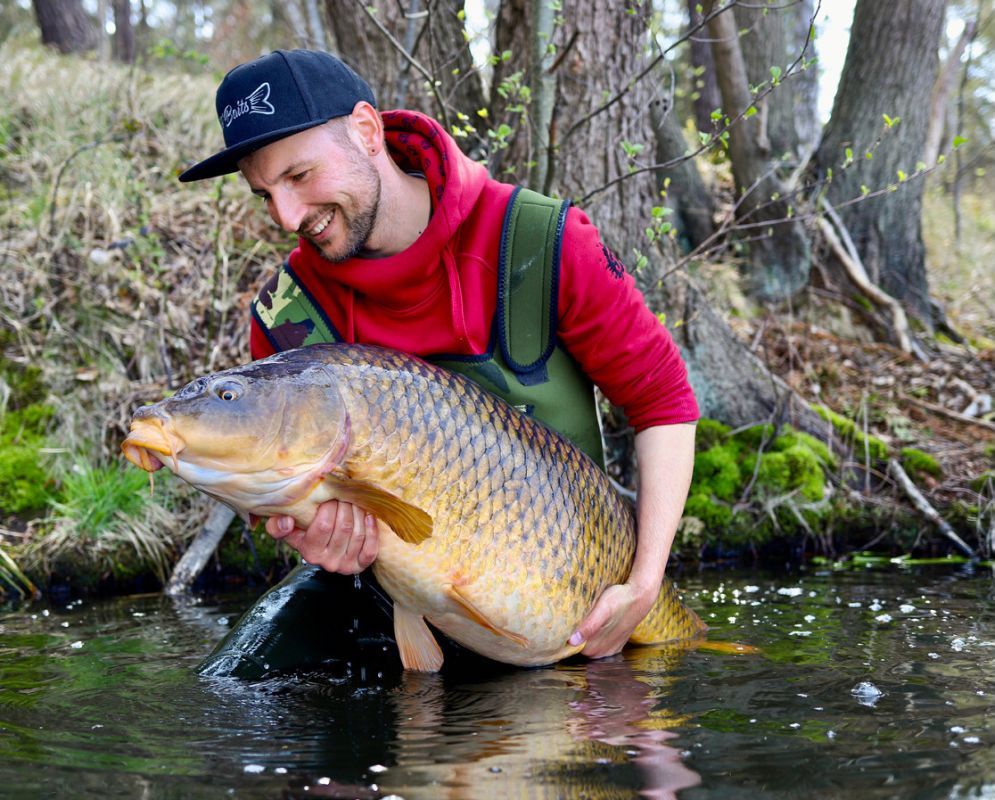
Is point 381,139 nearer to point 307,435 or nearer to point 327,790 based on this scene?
point 307,435

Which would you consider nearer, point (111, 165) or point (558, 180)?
point (558, 180)

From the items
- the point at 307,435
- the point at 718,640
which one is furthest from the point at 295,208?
the point at 718,640

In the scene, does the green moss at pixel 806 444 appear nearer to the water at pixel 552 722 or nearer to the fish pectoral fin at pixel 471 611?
the water at pixel 552 722

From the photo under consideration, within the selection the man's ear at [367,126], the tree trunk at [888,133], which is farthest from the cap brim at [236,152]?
the tree trunk at [888,133]

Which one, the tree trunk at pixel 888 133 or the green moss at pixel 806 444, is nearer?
the green moss at pixel 806 444

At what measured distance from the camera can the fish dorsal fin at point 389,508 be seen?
2.25 m

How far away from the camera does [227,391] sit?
7.05 feet

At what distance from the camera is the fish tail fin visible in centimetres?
278

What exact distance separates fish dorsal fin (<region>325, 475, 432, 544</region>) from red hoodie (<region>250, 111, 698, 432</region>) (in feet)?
2.00

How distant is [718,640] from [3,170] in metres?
5.28

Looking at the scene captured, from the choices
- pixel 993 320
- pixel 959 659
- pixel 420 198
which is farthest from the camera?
pixel 993 320

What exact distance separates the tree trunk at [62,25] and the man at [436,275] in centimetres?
830

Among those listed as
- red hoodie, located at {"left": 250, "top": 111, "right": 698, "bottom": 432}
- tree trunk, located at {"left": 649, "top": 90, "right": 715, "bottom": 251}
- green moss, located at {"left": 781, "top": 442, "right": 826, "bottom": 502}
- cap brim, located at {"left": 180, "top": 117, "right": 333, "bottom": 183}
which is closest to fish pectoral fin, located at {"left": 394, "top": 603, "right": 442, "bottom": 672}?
red hoodie, located at {"left": 250, "top": 111, "right": 698, "bottom": 432}

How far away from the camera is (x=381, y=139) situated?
2742 mm
